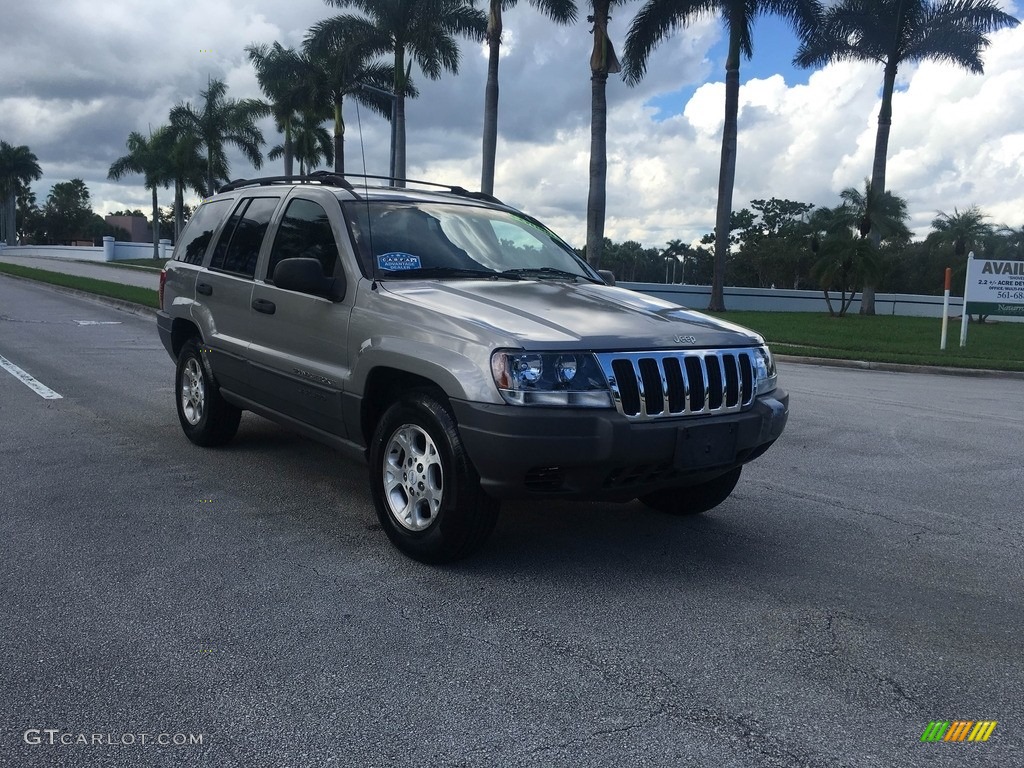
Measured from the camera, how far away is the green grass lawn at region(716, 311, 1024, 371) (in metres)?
16.6

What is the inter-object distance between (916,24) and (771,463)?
115ft

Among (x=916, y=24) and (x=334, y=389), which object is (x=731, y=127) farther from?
(x=334, y=389)

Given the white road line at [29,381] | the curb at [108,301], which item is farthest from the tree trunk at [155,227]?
the white road line at [29,381]

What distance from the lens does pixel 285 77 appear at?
2024 inches

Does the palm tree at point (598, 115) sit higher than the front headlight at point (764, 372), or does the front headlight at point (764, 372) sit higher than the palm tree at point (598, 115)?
the palm tree at point (598, 115)

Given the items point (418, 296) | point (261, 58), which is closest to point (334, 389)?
point (418, 296)

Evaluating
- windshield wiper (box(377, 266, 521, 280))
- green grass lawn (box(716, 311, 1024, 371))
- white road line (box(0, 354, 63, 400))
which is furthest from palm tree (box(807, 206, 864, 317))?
windshield wiper (box(377, 266, 521, 280))

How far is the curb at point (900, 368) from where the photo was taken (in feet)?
50.5

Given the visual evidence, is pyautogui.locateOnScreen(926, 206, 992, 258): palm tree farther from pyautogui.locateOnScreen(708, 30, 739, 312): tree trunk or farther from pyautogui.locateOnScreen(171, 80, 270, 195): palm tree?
pyautogui.locateOnScreen(171, 80, 270, 195): palm tree

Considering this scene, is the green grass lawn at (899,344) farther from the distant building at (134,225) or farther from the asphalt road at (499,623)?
the distant building at (134,225)

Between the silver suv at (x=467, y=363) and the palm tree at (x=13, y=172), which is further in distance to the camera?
the palm tree at (x=13, y=172)

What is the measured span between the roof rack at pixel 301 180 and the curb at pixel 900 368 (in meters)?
11.9

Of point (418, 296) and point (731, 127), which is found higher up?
point (731, 127)

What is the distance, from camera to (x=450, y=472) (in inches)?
163
